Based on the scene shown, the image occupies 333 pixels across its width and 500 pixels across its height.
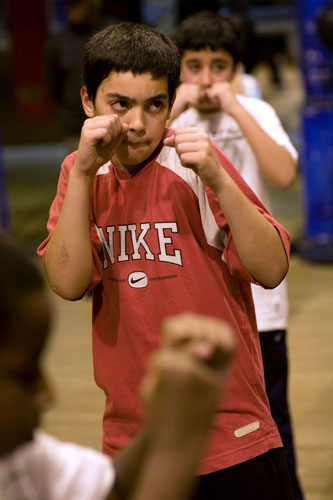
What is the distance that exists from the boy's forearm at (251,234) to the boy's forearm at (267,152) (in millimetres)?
854

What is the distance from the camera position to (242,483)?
1561mm

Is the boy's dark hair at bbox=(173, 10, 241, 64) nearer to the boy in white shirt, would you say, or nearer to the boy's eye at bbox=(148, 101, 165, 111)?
the boy in white shirt

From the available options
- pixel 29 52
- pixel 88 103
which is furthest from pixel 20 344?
pixel 29 52

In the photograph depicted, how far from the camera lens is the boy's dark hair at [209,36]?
2.43 metres

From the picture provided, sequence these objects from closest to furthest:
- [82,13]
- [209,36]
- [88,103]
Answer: [88,103]
[209,36]
[82,13]

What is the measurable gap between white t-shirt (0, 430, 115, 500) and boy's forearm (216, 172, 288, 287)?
22.7 inches

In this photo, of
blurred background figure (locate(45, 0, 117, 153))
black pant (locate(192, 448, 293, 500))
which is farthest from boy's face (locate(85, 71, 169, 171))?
blurred background figure (locate(45, 0, 117, 153))

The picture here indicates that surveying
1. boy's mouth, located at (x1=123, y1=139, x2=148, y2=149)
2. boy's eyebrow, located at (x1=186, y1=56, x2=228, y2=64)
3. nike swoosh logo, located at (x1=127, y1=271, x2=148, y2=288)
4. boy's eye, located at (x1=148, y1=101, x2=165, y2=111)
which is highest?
boy's eyebrow, located at (x1=186, y1=56, x2=228, y2=64)

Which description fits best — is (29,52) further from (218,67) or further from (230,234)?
(230,234)

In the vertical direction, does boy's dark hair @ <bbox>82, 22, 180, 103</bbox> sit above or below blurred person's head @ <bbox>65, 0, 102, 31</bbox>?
below

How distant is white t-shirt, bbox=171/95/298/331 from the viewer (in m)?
2.33

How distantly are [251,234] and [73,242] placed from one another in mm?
310

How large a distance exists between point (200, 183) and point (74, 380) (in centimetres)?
248

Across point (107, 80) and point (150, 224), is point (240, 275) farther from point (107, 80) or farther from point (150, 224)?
point (107, 80)
